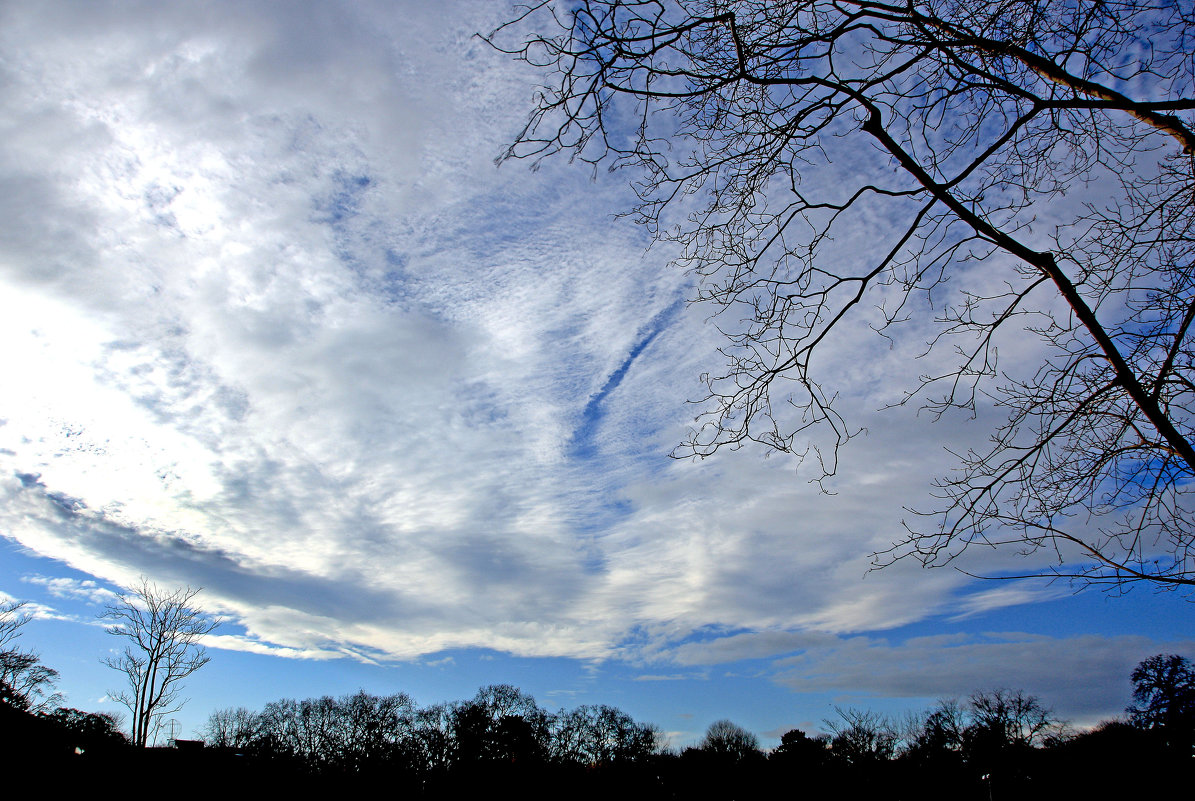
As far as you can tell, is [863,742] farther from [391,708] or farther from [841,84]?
[841,84]

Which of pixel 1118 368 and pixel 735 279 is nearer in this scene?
pixel 1118 368

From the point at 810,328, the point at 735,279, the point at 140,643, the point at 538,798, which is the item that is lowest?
the point at 538,798

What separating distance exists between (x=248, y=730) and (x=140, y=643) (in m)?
41.4

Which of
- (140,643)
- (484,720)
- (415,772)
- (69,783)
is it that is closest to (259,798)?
(140,643)

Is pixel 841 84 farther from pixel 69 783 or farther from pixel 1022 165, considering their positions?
pixel 69 783

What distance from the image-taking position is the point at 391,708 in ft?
225

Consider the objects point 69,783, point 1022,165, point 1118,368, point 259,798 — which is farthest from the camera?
point 259,798

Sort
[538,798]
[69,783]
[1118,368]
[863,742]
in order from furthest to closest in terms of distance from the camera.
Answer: [863,742] → [538,798] → [69,783] → [1118,368]

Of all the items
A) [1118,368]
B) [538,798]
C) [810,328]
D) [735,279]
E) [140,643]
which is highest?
[140,643]

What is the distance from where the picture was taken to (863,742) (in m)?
60.1

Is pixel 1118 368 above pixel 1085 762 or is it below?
above

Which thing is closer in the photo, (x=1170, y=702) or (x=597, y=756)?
(x=1170, y=702)

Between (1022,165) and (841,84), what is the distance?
134cm

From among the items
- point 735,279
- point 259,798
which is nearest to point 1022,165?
point 735,279
